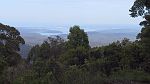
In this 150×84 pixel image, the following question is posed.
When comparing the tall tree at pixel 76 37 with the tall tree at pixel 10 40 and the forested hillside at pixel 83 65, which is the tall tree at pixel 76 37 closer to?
the forested hillside at pixel 83 65

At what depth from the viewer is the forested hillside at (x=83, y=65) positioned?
10.3 meters

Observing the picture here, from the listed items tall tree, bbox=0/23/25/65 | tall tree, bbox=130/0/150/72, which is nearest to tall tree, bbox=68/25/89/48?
tall tree, bbox=0/23/25/65

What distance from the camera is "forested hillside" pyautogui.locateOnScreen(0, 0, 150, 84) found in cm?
1032

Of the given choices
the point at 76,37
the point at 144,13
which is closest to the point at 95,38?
the point at 76,37

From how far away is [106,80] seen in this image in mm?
12117

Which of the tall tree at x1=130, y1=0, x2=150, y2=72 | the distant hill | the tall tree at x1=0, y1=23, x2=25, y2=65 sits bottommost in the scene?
the distant hill

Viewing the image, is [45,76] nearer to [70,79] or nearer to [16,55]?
[70,79]

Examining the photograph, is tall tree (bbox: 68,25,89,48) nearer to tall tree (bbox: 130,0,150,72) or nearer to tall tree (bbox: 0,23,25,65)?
tall tree (bbox: 0,23,25,65)

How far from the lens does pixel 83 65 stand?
16250 mm

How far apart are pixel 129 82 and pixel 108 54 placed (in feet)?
46.7

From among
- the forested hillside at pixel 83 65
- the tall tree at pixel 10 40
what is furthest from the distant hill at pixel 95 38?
the forested hillside at pixel 83 65

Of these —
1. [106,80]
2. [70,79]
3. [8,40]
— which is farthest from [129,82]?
[8,40]

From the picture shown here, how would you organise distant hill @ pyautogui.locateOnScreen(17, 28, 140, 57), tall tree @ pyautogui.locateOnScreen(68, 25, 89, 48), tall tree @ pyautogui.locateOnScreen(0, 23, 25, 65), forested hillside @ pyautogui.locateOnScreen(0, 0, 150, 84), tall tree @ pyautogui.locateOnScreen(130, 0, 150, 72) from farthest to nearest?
distant hill @ pyautogui.locateOnScreen(17, 28, 140, 57) → tall tree @ pyautogui.locateOnScreen(0, 23, 25, 65) → tall tree @ pyautogui.locateOnScreen(68, 25, 89, 48) → tall tree @ pyautogui.locateOnScreen(130, 0, 150, 72) → forested hillside @ pyautogui.locateOnScreen(0, 0, 150, 84)

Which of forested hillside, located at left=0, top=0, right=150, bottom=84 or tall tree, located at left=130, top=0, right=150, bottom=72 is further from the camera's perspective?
tall tree, located at left=130, top=0, right=150, bottom=72
